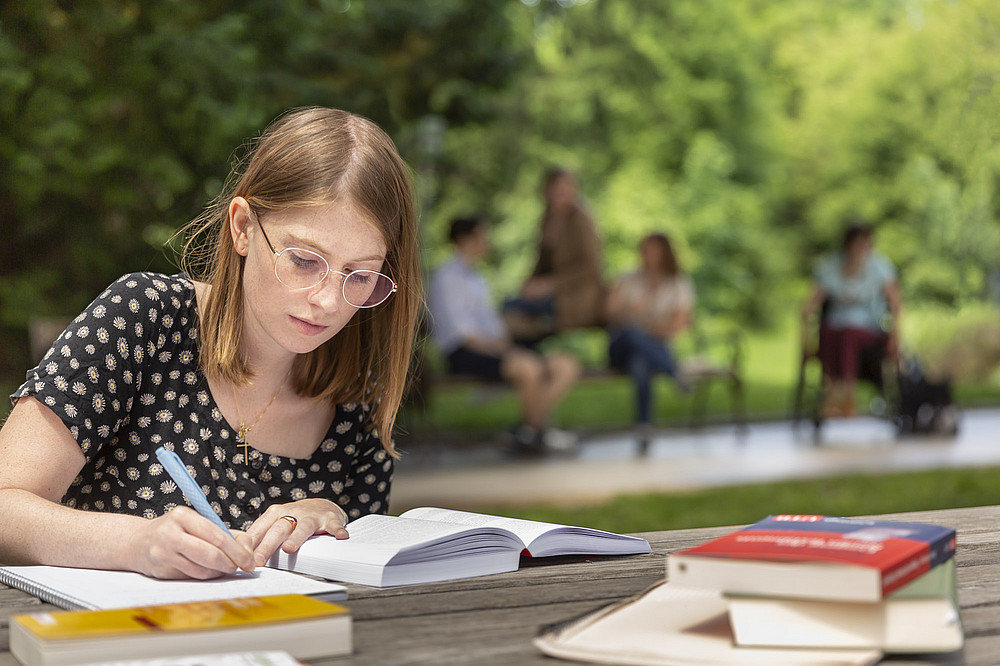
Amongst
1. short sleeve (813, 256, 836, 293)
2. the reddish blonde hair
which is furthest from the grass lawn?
the reddish blonde hair

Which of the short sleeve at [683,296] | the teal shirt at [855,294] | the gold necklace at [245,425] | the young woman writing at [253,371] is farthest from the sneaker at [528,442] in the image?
the gold necklace at [245,425]

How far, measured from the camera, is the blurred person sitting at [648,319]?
280 inches

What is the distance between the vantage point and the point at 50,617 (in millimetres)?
877

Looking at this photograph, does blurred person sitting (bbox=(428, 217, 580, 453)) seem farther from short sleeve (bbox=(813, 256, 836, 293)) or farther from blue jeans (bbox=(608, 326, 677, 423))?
short sleeve (bbox=(813, 256, 836, 293))

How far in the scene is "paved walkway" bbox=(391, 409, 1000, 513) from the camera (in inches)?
219

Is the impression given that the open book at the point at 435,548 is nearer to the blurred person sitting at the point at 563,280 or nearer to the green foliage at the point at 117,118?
the green foliage at the point at 117,118

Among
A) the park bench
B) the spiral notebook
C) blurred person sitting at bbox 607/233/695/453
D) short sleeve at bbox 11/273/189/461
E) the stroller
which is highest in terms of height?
blurred person sitting at bbox 607/233/695/453

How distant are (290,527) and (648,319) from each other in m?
6.05

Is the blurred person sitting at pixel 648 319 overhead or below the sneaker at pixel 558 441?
overhead

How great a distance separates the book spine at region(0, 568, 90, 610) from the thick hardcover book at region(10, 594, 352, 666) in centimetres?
11

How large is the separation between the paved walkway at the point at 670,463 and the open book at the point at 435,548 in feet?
12.0

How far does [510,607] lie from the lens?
3.51 ft

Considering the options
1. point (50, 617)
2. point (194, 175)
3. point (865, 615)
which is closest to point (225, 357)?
point (50, 617)

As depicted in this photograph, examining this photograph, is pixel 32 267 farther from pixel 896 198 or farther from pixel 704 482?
pixel 896 198
